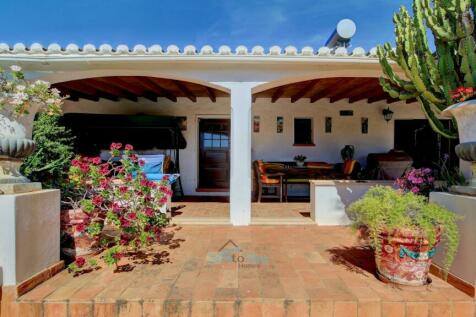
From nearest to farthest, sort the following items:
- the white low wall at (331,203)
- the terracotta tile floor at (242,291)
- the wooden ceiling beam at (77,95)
A: the terracotta tile floor at (242,291) < the white low wall at (331,203) < the wooden ceiling beam at (77,95)

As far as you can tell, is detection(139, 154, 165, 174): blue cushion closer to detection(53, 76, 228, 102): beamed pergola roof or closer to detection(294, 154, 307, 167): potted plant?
detection(53, 76, 228, 102): beamed pergola roof

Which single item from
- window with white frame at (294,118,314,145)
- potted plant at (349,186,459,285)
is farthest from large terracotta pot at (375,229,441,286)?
window with white frame at (294,118,314,145)

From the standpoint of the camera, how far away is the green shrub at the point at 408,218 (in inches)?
89.0

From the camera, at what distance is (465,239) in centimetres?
229

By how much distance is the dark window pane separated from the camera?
7.70 m

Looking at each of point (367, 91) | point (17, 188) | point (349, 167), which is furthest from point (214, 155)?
point (17, 188)

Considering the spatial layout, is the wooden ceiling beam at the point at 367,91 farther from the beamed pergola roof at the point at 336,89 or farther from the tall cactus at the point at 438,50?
the tall cactus at the point at 438,50

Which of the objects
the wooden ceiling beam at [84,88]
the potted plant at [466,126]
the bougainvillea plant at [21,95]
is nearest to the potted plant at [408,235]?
the potted plant at [466,126]

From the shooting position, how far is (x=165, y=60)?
13.3 feet

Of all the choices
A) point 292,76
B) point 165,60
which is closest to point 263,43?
point 292,76

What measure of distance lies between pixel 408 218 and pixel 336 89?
4.19 meters

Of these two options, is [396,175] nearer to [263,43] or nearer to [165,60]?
[263,43]

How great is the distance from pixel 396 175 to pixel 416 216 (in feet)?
16.4

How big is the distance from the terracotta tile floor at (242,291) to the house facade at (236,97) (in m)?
1.74
